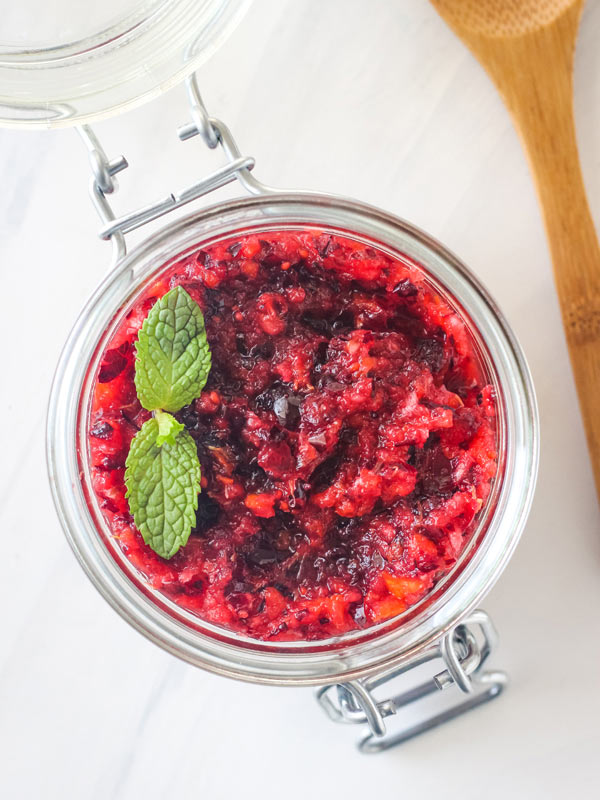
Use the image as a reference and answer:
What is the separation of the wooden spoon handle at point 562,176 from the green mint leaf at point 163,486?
2.36 ft

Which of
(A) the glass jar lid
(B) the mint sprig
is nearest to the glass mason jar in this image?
(B) the mint sprig

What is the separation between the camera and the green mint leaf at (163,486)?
3.29 feet

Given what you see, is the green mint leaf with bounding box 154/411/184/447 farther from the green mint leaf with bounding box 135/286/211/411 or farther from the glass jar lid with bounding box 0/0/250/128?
the glass jar lid with bounding box 0/0/250/128

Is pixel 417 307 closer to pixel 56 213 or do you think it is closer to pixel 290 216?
pixel 290 216

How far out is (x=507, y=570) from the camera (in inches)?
53.9

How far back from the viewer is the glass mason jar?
107 centimetres

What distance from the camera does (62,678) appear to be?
1390 millimetres

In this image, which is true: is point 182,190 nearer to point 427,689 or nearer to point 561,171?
point 561,171

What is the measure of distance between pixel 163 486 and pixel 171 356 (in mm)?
172

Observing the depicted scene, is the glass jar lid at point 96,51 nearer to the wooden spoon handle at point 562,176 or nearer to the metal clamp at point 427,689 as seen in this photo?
the wooden spoon handle at point 562,176

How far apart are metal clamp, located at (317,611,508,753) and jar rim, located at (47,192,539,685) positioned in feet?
0.29

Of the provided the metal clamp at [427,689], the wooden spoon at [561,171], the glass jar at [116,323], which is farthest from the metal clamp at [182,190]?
the metal clamp at [427,689]

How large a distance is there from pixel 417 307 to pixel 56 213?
2.23ft

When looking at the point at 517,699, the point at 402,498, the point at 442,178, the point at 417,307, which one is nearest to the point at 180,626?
the point at 402,498
